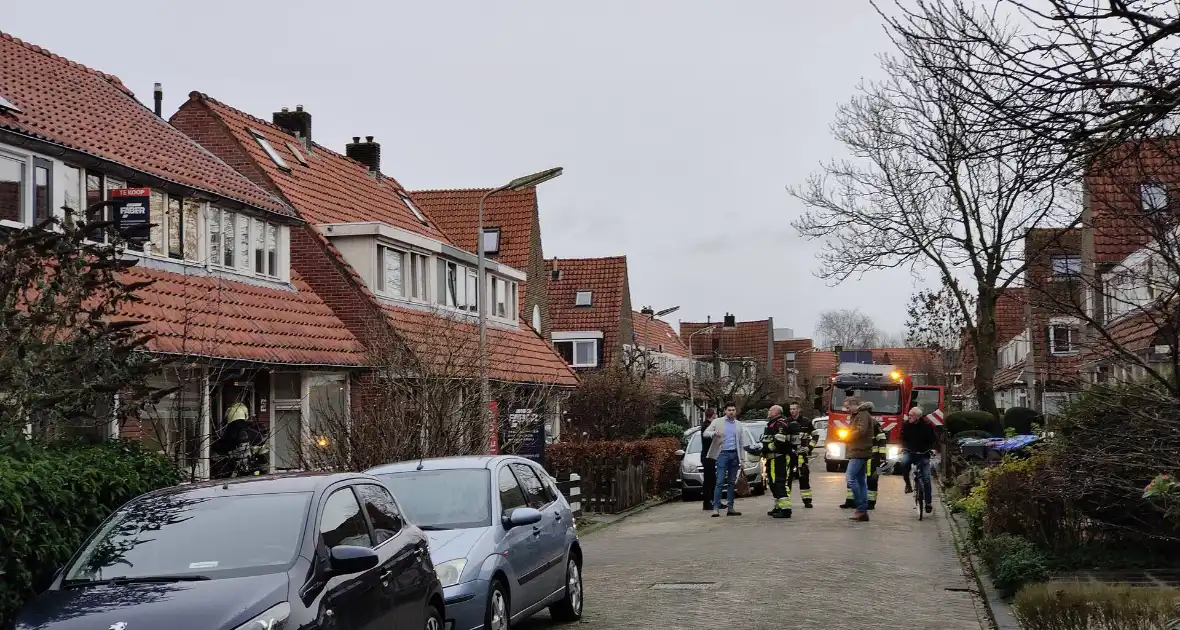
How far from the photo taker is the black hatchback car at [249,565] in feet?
22.6

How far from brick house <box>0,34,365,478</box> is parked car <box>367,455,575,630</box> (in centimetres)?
565

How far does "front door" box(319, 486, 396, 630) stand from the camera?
24.6ft

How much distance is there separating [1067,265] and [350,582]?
577 cm

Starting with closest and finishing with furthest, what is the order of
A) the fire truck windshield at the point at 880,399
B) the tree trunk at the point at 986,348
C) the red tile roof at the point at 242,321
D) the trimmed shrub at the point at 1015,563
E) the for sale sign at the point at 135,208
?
the trimmed shrub at the point at 1015,563 < the for sale sign at the point at 135,208 < the red tile roof at the point at 242,321 < the tree trunk at the point at 986,348 < the fire truck windshield at the point at 880,399

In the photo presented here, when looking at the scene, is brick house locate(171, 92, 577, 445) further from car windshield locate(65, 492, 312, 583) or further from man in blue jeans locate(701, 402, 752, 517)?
car windshield locate(65, 492, 312, 583)

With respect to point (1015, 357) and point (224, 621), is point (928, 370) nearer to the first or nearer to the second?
point (1015, 357)

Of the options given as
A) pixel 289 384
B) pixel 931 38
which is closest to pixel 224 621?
pixel 931 38

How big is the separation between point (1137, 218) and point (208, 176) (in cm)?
1875

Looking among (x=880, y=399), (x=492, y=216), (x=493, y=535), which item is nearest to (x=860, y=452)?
(x=493, y=535)

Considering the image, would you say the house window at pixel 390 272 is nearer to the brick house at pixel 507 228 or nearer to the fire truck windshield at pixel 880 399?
the brick house at pixel 507 228

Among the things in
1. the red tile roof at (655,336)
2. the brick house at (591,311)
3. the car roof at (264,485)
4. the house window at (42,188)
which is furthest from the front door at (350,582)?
the red tile roof at (655,336)

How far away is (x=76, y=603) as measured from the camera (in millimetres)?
7125

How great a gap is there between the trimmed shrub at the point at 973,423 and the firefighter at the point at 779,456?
681 inches

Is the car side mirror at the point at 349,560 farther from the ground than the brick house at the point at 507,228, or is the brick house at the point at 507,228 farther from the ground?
the brick house at the point at 507,228
